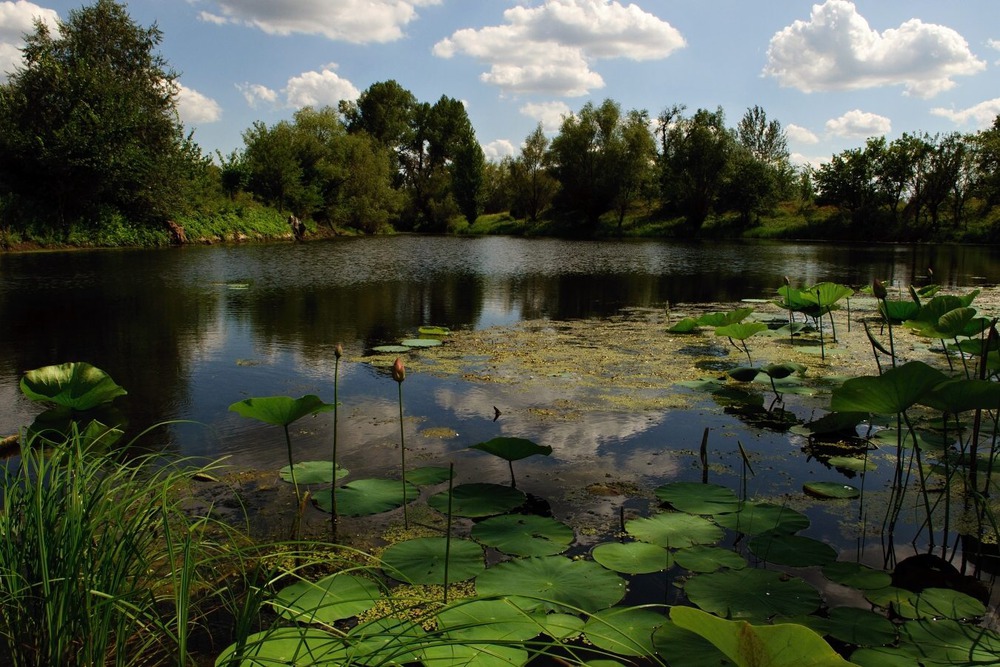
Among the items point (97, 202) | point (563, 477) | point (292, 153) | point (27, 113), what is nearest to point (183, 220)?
point (97, 202)

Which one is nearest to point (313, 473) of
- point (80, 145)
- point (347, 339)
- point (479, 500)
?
point (479, 500)

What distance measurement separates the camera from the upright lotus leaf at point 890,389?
2.32 m

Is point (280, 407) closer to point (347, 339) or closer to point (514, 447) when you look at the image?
point (514, 447)

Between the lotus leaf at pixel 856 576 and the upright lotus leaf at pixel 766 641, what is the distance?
3.99ft

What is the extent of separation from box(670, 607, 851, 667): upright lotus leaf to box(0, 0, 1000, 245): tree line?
2317 cm

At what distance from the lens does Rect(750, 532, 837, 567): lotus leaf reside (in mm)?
2416

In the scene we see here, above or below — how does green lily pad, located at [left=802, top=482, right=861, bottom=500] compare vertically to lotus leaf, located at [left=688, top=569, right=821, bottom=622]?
below

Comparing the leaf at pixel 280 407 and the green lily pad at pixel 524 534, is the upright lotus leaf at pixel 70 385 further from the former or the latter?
the green lily pad at pixel 524 534

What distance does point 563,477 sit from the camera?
3496 mm

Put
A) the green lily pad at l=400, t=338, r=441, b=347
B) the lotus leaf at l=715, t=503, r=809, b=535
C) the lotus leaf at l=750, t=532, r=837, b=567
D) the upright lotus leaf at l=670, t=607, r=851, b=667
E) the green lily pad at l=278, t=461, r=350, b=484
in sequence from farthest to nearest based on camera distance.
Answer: the green lily pad at l=400, t=338, r=441, b=347 → the green lily pad at l=278, t=461, r=350, b=484 → the lotus leaf at l=715, t=503, r=809, b=535 → the lotus leaf at l=750, t=532, r=837, b=567 → the upright lotus leaf at l=670, t=607, r=851, b=667

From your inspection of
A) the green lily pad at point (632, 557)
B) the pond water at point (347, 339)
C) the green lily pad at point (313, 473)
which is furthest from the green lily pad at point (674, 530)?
the green lily pad at point (313, 473)

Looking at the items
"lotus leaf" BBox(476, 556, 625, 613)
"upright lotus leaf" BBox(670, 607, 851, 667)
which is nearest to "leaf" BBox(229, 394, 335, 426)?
"lotus leaf" BBox(476, 556, 625, 613)

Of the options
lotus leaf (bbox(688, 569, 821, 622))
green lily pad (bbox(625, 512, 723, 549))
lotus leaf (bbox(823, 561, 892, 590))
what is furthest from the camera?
green lily pad (bbox(625, 512, 723, 549))

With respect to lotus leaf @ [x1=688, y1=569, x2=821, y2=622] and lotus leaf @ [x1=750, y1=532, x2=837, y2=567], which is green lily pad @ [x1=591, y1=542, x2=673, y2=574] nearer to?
lotus leaf @ [x1=688, y1=569, x2=821, y2=622]
